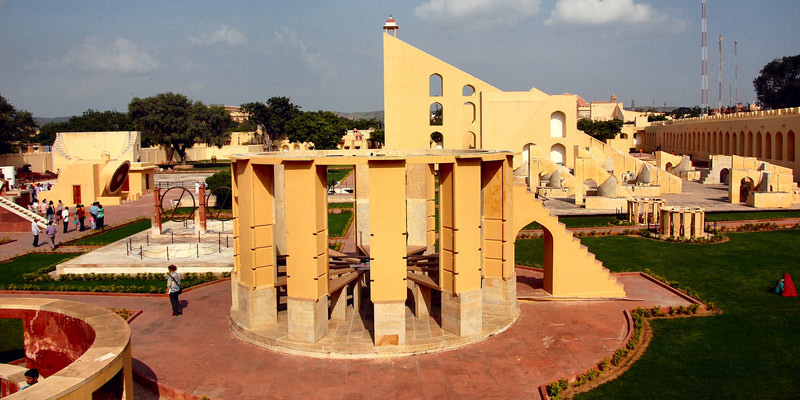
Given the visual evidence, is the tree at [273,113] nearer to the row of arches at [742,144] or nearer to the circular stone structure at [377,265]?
the row of arches at [742,144]

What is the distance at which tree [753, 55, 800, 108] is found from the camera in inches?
3027

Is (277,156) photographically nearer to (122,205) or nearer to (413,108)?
(122,205)

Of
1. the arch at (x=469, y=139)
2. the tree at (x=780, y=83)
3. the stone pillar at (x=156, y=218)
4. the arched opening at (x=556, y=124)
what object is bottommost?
the stone pillar at (x=156, y=218)

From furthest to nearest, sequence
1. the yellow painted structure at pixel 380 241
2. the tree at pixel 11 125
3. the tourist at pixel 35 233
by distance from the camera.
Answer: the tree at pixel 11 125, the tourist at pixel 35 233, the yellow painted structure at pixel 380 241

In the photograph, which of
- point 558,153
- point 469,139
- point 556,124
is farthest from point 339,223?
point 556,124

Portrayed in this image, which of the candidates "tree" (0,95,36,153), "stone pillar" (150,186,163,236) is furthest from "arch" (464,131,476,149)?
"tree" (0,95,36,153)

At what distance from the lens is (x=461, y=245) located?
42.9 ft

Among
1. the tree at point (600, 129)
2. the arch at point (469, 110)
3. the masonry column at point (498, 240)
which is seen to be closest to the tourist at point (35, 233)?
the masonry column at point (498, 240)

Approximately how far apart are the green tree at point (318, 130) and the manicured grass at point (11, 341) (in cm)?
6003

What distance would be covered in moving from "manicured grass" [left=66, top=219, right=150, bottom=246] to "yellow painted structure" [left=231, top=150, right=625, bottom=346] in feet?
44.7

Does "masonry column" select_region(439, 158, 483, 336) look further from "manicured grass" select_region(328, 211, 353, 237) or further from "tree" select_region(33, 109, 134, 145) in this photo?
"tree" select_region(33, 109, 134, 145)

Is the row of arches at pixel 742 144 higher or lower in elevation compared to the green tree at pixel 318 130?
lower

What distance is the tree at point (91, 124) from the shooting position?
85938mm

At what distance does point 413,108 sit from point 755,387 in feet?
113
